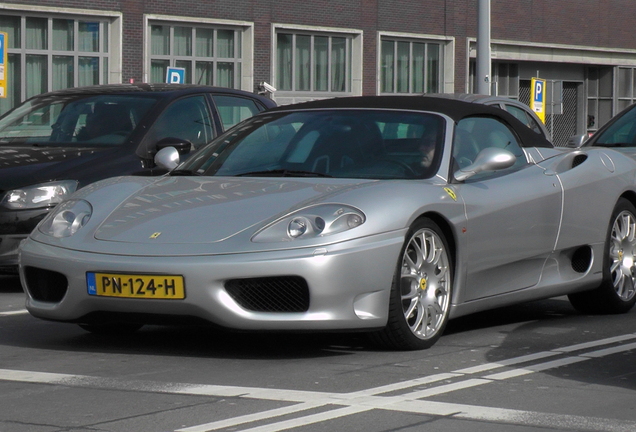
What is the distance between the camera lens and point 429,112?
7.22 m

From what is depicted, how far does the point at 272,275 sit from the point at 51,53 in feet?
85.0

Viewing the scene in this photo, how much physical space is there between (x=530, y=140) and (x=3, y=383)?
3724mm

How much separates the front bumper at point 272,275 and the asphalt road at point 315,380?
8.5 inches

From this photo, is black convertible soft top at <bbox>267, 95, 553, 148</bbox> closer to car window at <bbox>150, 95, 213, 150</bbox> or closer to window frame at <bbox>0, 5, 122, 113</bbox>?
car window at <bbox>150, 95, 213, 150</bbox>

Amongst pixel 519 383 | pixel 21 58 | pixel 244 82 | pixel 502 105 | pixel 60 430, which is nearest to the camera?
pixel 60 430

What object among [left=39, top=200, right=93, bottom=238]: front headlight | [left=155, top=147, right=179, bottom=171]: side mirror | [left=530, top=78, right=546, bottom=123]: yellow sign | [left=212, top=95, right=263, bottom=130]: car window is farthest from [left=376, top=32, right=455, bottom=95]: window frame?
[left=39, top=200, right=93, bottom=238]: front headlight

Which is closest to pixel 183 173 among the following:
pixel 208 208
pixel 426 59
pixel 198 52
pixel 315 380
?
pixel 208 208

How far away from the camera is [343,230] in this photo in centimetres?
603

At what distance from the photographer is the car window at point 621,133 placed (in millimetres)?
11836

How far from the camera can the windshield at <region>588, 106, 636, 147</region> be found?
11.8 metres

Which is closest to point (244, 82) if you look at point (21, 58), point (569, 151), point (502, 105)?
point (21, 58)

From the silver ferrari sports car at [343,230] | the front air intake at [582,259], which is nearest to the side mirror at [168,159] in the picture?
the silver ferrari sports car at [343,230]

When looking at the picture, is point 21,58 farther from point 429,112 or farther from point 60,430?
point 60,430

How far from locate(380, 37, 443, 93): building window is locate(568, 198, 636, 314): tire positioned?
30.2 meters
